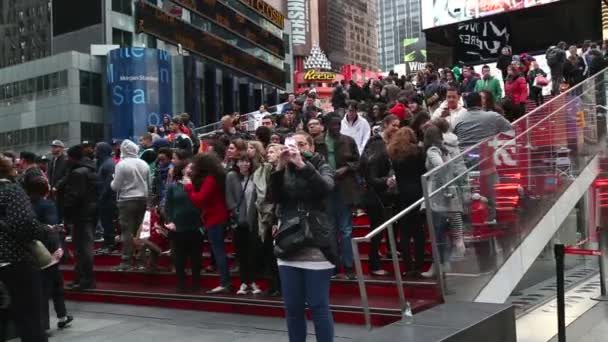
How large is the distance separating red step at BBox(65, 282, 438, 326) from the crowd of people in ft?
0.81

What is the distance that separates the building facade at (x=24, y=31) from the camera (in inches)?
2116

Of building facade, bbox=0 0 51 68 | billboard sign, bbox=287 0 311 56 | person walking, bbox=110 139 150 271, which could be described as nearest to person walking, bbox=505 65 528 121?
person walking, bbox=110 139 150 271

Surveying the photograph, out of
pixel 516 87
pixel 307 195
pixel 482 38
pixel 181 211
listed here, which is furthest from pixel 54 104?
→ pixel 307 195

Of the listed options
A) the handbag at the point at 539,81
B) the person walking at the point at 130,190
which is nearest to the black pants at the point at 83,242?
the person walking at the point at 130,190

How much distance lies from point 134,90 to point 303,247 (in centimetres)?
4129

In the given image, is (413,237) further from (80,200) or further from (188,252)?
(80,200)

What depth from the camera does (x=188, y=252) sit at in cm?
877

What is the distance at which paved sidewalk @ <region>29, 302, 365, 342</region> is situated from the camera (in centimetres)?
689

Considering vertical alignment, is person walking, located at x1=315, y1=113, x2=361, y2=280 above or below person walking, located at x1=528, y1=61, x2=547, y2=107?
below

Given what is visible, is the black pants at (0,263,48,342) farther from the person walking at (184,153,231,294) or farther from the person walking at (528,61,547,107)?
the person walking at (528,61,547,107)

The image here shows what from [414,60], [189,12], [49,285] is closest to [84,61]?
[189,12]

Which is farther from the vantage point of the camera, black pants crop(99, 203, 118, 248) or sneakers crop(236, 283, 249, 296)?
black pants crop(99, 203, 118, 248)

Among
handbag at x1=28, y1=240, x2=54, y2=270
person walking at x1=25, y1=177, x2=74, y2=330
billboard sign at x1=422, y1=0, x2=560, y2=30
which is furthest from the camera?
billboard sign at x1=422, y1=0, x2=560, y2=30

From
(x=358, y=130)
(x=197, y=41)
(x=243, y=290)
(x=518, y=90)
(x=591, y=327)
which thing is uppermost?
(x=197, y=41)
